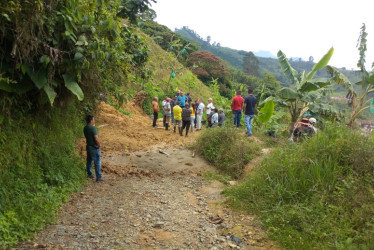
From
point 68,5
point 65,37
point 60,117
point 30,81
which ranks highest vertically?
point 68,5

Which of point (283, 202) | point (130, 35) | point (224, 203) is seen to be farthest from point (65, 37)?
point (283, 202)

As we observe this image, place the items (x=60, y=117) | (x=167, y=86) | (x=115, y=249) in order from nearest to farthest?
(x=115, y=249) → (x=60, y=117) → (x=167, y=86)

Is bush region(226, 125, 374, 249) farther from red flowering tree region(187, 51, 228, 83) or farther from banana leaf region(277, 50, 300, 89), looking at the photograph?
red flowering tree region(187, 51, 228, 83)

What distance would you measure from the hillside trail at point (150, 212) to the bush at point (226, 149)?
366 millimetres

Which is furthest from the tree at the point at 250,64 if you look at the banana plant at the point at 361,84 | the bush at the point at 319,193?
the bush at the point at 319,193

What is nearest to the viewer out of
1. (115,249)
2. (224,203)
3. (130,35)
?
(115,249)

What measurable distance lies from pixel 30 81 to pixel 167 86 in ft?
53.3

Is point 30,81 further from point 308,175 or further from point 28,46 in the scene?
point 308,175

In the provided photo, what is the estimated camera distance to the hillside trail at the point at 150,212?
3.79 meters

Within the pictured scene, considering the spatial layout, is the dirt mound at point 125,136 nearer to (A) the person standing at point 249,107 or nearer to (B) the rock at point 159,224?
(A) the person standing at point 249,107

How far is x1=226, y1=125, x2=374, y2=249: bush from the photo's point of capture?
3676 mm

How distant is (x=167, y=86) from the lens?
2031 cm

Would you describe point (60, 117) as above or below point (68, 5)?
below

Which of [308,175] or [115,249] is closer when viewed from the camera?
[115,249]
